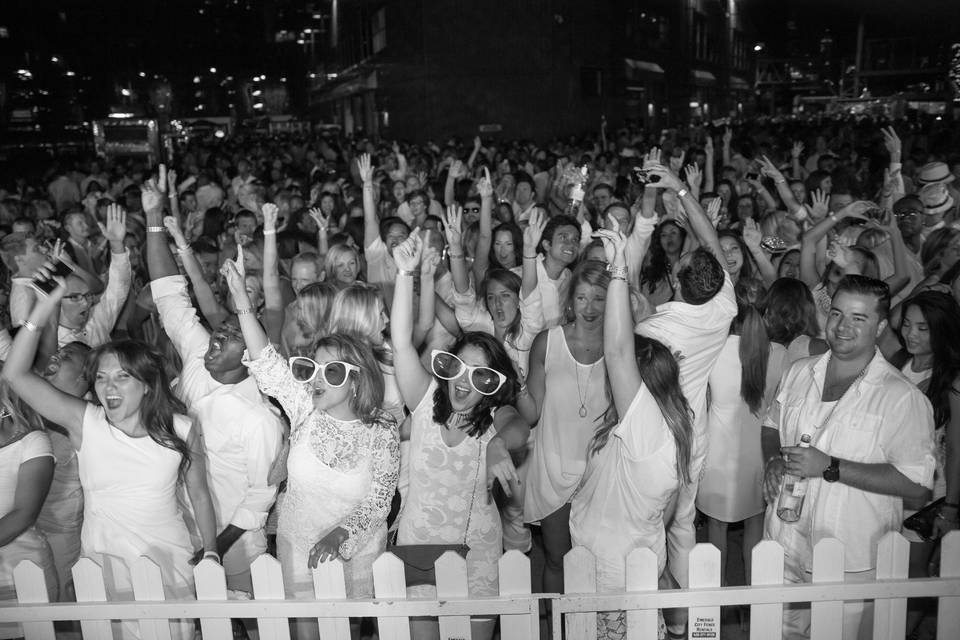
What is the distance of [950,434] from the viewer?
388cm

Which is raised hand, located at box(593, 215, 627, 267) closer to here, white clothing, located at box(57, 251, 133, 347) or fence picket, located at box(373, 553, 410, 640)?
fence picket, located at box(373, 553, 410, 640)

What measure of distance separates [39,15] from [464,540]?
3039 centimetres

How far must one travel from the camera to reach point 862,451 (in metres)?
3.28

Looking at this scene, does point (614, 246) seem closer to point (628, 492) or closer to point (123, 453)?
point (628, 492)

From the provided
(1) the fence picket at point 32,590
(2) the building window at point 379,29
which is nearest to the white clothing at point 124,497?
(1) the fence picket at point 32,590

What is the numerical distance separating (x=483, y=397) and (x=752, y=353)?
57.1 inches

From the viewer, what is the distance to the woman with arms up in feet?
10.9

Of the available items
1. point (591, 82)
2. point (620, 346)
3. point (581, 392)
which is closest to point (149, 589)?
point (620, 346)

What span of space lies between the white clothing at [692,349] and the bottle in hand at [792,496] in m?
0.60

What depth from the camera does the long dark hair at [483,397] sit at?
Result: 3.49 m

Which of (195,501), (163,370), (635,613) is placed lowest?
(635,613)

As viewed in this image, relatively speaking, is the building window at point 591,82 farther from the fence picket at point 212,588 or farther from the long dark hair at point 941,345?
the fence picket at point 212,588

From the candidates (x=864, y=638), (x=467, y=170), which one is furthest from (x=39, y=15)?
(x=864, y=638)

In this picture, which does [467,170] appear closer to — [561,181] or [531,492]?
[561,181]
